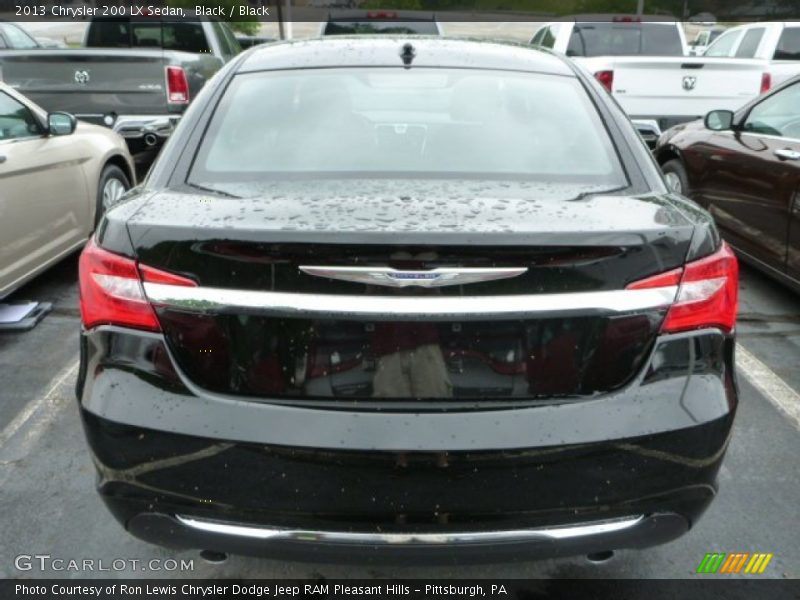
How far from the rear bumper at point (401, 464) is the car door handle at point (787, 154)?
3106 millimetres

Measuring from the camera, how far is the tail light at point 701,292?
1979 millimetres

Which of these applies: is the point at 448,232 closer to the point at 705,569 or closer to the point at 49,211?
the point at 705,569

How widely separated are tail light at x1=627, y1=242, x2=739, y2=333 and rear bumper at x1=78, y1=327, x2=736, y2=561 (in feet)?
0.15

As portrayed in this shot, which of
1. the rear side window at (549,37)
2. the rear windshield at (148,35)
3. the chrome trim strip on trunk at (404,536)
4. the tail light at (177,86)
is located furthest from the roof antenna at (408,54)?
the rear side window at (549,37)

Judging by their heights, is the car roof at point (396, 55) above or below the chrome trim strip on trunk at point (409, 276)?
above

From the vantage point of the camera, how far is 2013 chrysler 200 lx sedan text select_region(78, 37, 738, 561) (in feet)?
6.19

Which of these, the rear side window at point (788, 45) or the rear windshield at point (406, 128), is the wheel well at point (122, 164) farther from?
the rear side window at point (788, 45)

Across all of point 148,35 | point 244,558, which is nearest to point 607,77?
point 148,35

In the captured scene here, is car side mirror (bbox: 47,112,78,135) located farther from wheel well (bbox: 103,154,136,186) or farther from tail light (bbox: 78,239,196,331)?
tail light (bbox: 78,239,196,331)

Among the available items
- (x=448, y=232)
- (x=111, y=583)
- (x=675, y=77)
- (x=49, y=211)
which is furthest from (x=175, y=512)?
(x=675, y=77)

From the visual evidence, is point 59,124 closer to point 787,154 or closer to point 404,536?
point 404,536

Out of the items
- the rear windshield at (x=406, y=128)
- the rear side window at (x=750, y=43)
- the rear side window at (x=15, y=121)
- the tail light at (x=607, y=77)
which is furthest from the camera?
the rear side window at (x=750, y=43)

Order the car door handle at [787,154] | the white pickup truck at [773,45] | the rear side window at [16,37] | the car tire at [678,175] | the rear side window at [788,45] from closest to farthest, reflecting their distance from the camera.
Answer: the car door handle at [787,154] → the car tire at [678,175] → the white pickup truck at [773,45] → the rear side window at [788,45] → the rear side window at [16,37]

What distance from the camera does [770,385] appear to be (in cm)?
402
